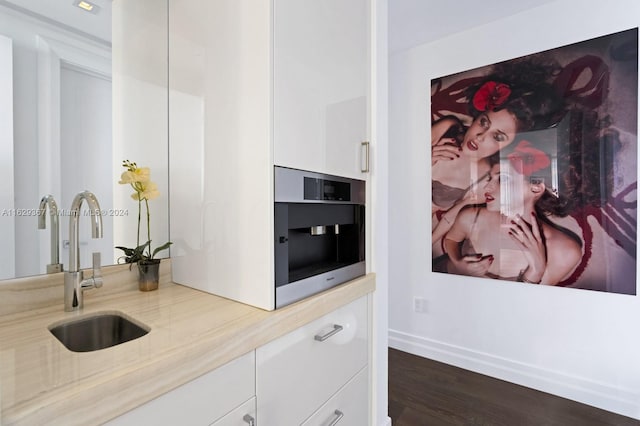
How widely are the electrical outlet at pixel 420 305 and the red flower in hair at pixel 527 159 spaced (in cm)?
117

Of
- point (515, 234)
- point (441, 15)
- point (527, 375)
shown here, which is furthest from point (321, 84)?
point (527, 375)

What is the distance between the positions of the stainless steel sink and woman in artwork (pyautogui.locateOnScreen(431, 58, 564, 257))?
2090 mm

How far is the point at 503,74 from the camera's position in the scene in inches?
82.7

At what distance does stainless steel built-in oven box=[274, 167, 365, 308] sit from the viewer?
3.07 feet

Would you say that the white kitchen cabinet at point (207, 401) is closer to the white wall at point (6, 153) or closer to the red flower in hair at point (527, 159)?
the white wall at point (6, 153)

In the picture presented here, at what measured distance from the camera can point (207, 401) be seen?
2.21 ft

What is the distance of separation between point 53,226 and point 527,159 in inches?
97.2

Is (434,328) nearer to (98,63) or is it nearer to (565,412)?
(565,412)

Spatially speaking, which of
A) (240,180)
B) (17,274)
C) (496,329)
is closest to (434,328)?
(496,329)

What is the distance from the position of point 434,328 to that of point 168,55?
2457mm

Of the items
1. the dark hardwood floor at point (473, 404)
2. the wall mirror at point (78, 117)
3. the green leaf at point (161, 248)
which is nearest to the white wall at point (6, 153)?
the wall mirror at point (78, 117)

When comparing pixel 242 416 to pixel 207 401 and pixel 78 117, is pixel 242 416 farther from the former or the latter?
pixel 78 117

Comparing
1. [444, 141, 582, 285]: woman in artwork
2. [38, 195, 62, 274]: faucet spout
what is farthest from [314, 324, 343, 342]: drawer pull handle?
[444, 141, 582, 285]: woman in artwork

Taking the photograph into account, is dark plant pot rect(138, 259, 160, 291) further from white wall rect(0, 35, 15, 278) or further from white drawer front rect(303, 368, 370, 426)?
white drawer front rect(303, 368, 370, 426)
